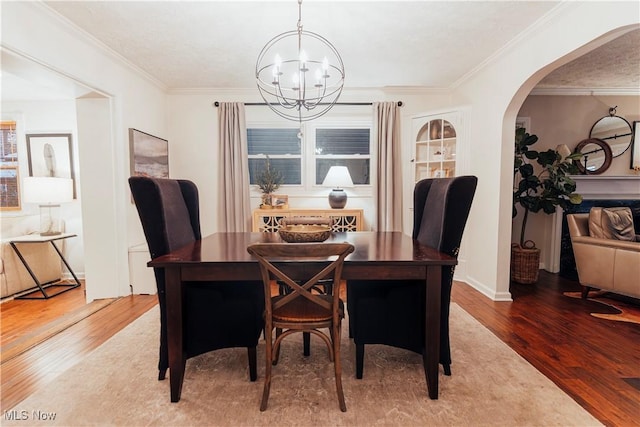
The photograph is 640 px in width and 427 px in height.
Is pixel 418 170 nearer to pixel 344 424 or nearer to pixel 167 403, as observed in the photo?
pixel 344 424

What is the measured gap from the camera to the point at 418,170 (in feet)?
14.0

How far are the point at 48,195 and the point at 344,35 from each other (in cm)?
354

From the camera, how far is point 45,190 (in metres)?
3.49

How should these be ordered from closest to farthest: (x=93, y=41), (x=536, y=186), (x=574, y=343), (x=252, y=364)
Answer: (x=252, y=364), (x=574, y=343), (x=93, y=41), (x=536, y=186)

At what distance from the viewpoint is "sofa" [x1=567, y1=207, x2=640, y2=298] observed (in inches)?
116

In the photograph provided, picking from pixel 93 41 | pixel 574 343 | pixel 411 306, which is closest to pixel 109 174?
pixel 93 41

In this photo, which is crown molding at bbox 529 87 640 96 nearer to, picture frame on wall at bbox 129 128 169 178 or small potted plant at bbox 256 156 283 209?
small potted plant at bbox 256 156 283 209

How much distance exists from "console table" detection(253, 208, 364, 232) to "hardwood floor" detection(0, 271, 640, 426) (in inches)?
56.1

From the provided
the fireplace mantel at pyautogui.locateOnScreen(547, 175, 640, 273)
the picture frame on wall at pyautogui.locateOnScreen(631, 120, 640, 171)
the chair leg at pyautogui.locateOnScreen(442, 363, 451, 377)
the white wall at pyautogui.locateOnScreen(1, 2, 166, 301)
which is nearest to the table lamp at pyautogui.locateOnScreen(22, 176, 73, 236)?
the white wall at pyautogui.locateOnScreen(1, 2, 166, 301)

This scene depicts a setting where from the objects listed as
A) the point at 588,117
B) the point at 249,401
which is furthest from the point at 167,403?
the point at 588,117

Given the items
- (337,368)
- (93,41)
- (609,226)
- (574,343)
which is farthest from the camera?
(609,226)

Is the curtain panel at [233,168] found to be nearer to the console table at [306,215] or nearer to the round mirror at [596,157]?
the console table at [306,215]

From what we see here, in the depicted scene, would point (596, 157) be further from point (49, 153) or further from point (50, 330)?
point (49, 153)

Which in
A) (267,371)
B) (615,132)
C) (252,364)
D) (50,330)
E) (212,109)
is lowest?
(50,330)
